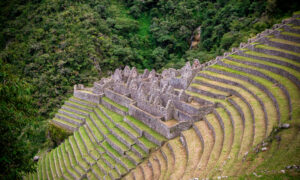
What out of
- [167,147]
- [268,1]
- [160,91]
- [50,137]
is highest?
[268,1]

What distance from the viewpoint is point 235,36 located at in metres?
32.0

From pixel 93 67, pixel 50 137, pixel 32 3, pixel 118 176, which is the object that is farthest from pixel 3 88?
pixel 32 3

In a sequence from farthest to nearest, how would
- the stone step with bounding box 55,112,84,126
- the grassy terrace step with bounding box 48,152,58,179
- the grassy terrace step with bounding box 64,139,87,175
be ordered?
the stone step with bounding box 55,112,84,126
the grassy terrace step with bounding box 48,152,58,179
the grassy terrace step with bounding box 64,139,87,175

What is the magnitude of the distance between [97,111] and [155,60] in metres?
19.7

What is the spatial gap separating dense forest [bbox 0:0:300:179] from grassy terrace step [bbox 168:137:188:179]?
14.6 metres

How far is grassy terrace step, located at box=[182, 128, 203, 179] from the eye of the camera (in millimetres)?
12438

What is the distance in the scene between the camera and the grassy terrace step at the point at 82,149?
731 inches

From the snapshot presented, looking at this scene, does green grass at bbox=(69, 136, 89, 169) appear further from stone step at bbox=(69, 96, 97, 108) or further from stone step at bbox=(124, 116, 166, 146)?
stone step at bbox=(124, 116, 166, 146)

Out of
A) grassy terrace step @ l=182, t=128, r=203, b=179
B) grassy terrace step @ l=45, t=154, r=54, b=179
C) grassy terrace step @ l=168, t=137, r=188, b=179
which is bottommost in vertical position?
grassy terrace step @ l=45, t=154, r=54, b=179

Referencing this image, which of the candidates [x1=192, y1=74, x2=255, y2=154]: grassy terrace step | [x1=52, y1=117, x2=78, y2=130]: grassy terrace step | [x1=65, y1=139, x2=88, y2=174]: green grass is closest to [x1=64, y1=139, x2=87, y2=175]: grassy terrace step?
[x1=65, y1=139, x2=88, y2=174]: green grass

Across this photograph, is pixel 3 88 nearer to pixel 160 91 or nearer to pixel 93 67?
pixel 160 91

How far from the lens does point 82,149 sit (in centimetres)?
2006

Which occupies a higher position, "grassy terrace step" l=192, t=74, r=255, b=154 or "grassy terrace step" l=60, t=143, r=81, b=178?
"grassy terrace step" l=192, t=74, r=255, b=154

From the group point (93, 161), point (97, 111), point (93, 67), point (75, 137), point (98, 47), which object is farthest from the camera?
point (98, 47)
